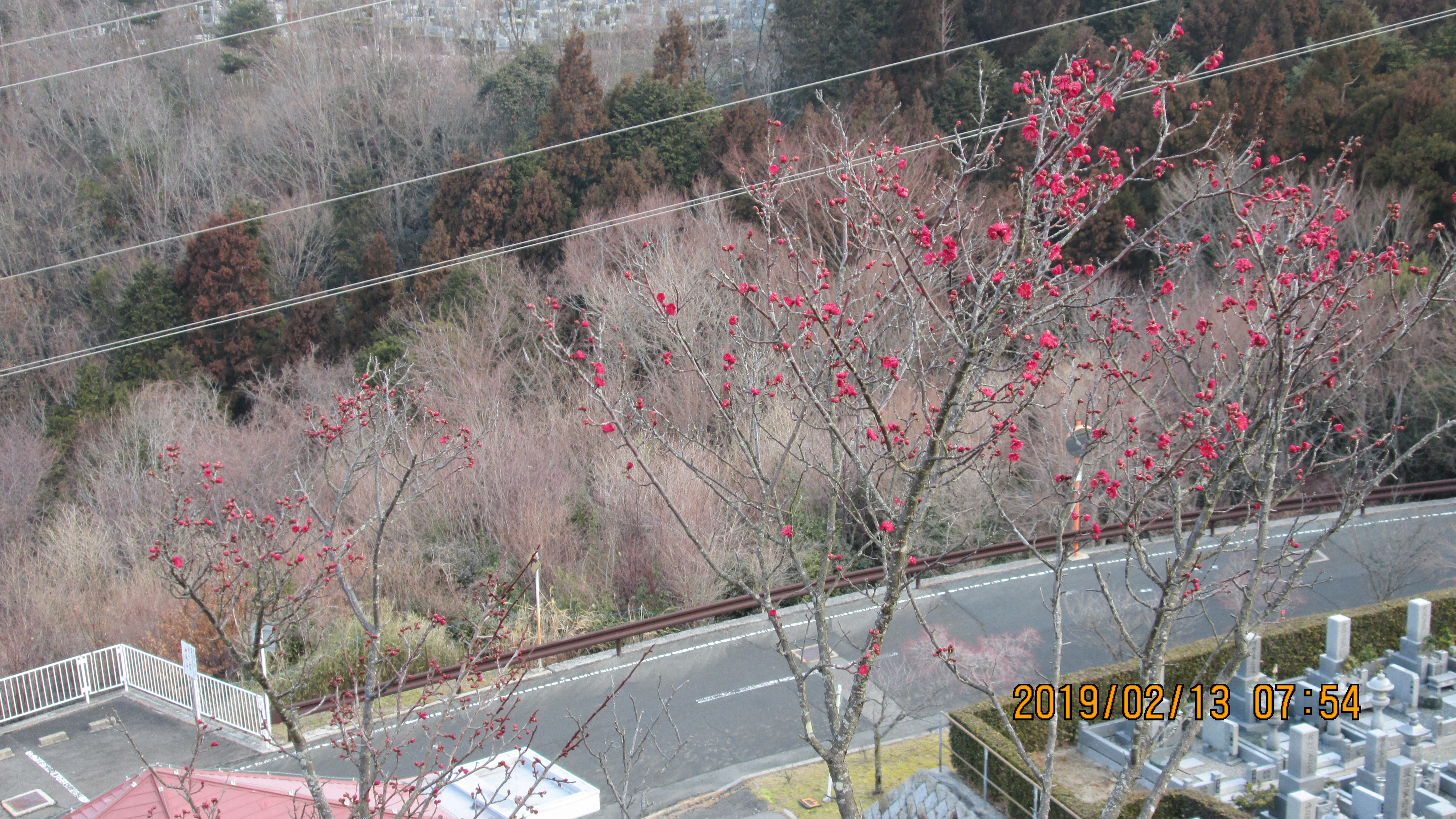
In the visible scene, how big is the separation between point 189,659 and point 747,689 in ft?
21.3

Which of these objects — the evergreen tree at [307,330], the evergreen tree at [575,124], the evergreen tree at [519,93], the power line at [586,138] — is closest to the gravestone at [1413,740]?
the power line at [586,138]

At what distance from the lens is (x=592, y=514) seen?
18828 mm

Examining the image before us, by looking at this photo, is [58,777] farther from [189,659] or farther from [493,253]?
[493,253]

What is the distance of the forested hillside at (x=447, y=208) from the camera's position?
1839 centimetres

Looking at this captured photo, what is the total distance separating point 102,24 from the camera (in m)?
42.6

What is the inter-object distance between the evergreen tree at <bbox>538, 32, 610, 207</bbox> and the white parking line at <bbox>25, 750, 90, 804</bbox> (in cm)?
2280

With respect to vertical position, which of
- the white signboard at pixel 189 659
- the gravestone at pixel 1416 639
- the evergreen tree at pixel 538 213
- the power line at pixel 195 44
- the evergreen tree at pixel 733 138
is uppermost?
the power line at pixel 195 44

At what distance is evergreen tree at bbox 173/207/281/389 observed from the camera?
98.3ft

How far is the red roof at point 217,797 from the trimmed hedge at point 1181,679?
198 inches

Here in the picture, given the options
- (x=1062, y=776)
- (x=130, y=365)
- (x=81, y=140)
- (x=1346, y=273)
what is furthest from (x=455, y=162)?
(x=1346, y=273)

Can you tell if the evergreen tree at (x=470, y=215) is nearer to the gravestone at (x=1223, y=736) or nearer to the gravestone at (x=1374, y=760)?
the gravestone at (x=1223, y=736)

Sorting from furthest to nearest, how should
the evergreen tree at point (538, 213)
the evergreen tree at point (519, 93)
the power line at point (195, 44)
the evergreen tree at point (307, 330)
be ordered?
the evergreen tree at point (519, 93), the power line at point (195, 44), the evergreen tree at point (538, 213), the evergreen tree at point (307, 330)

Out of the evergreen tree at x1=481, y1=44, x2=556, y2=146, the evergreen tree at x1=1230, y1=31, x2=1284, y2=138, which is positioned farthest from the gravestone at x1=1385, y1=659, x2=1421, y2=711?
the evergreen tree at x1=481, y1=44, x2=556, y2=146

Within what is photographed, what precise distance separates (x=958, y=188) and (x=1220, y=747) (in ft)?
26.8
